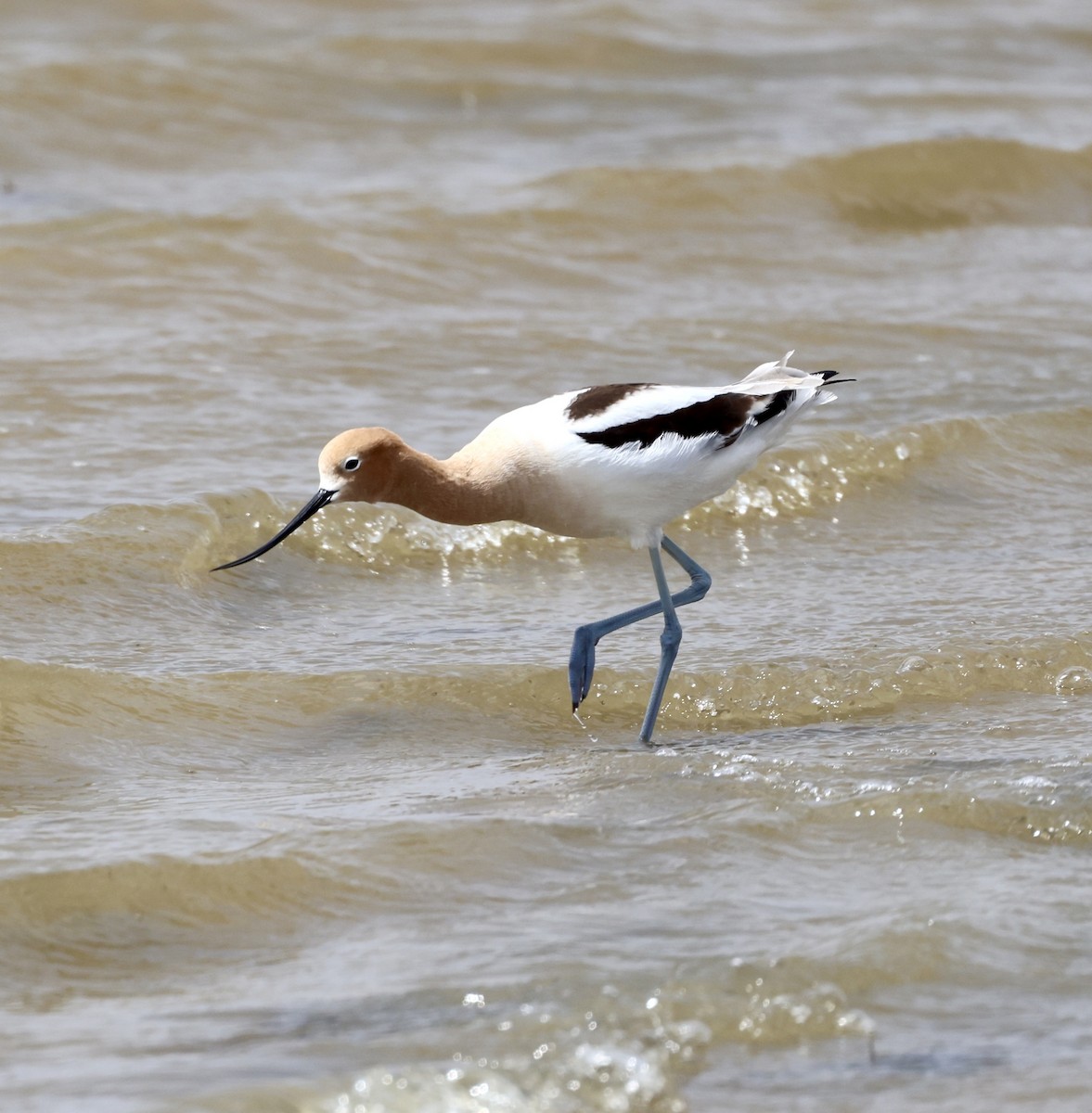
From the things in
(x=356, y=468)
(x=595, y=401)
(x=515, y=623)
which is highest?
(x=595, y=401)

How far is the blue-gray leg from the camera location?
19.4 feet

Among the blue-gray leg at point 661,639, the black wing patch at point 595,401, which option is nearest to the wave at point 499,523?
the blue-gray leg at point 661,639

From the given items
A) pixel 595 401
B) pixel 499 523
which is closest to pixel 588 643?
pixel 595 401

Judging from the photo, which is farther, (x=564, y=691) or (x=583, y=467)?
(x=564, y=691)

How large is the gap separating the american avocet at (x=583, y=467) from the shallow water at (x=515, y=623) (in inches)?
25.3

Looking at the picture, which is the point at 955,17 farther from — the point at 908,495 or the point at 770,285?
the point at 908,495

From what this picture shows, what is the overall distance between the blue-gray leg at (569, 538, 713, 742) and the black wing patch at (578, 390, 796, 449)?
0.44 meters

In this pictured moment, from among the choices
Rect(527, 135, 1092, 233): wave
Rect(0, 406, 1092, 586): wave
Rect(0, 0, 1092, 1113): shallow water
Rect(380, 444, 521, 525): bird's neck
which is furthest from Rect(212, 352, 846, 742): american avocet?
Rect(527, 135, 1092, 233): wave

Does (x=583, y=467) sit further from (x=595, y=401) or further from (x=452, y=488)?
(x=452, y=488)

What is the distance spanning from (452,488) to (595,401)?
49 cm

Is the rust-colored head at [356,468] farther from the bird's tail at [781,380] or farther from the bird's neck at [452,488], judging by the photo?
the bird's tail at [781,380]

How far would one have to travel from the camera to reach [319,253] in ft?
36.9

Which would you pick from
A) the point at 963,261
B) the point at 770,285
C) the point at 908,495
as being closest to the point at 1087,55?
the point at 963,261

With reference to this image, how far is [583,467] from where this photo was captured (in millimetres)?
5660
